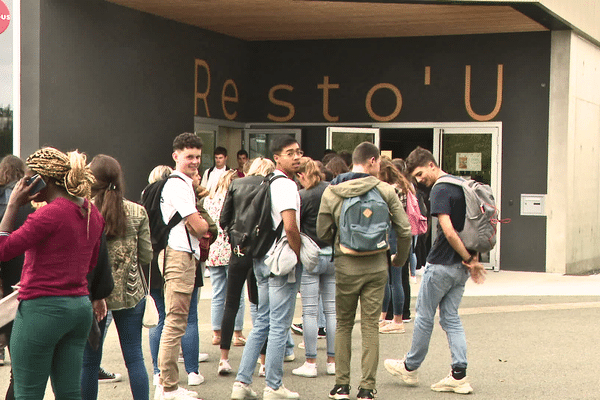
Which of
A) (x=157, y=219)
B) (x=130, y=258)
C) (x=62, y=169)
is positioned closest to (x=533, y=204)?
(x=157, y=219)

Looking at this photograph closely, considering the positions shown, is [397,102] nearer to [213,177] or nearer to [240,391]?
[213,177]

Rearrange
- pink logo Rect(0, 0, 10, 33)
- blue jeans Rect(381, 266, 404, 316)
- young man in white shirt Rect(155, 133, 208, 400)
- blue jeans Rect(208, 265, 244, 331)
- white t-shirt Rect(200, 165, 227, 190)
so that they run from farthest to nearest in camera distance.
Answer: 1. white t-shirt Rect(200, 165, 227, 190)
2. pink logo Rect(0, 0, 10, 33)
3. blue jeans Rect(381, 266, 404, 316)
4. blue jeans Rect(208, 265, 244, 331)
5. young man in white shirt Rect(155, 133, 208, 400)

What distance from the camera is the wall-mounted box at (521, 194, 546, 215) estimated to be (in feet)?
50.9

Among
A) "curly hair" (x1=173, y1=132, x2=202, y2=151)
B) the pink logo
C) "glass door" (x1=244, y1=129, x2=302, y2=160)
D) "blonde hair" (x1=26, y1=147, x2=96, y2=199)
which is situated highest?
the pink logo

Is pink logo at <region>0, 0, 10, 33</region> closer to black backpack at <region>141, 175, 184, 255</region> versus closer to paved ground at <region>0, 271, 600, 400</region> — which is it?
paved ground at <region>0, 271, 600, 400</region>

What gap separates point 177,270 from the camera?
627 cm

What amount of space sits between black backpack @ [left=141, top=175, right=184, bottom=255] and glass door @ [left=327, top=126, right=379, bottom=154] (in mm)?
10102

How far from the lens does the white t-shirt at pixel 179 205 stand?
625 centimetres

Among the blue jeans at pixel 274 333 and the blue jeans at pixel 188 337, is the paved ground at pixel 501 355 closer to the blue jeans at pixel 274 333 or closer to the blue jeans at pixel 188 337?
the blue jeans at pixel 188 337

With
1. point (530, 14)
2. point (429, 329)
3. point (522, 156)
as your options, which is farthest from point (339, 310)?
point (522, 156)

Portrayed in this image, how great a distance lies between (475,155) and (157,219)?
1058 centimetres

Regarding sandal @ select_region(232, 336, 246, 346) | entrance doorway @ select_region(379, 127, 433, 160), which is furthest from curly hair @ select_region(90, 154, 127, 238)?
entrance doorway @ select_region(379, 127, 433, 160)

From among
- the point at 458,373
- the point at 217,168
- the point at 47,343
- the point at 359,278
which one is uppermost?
the point at 217,168

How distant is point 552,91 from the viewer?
15.3 meters
